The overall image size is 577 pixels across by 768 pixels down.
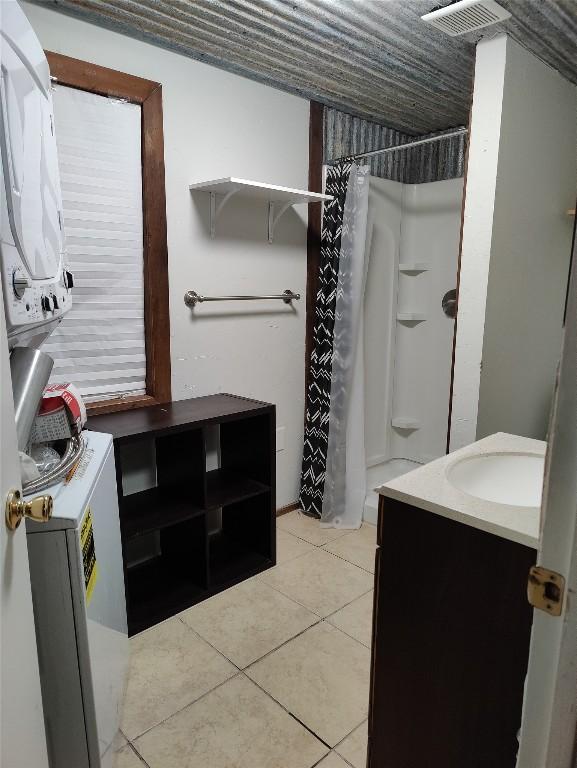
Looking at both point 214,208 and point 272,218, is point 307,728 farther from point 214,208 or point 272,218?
point 272,218

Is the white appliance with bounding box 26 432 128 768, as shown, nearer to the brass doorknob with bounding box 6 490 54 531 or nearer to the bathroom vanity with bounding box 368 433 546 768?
the brass doorknob with bounding box 6 490 54 531

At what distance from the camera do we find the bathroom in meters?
1.06

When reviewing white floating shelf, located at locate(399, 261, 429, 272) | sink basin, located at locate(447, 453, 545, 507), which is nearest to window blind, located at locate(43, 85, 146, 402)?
sink basin, located at locate(447, 453, 545, 507)

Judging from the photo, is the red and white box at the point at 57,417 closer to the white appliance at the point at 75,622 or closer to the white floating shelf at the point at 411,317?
the white appliance at the point at 75,622

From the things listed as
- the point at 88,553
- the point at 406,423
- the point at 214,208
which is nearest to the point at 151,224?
the point at 214,208

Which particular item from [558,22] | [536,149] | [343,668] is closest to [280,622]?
[343,668]

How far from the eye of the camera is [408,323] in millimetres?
3574

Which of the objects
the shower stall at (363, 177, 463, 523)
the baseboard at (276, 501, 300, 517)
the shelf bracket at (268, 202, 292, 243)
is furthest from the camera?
the shower stall at (363, 177, 463, 523)

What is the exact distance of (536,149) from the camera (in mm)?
2346

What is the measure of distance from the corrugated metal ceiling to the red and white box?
1471 millimetres

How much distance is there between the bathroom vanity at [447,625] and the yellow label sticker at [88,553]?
0.69 metres

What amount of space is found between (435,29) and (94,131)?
4.69ft

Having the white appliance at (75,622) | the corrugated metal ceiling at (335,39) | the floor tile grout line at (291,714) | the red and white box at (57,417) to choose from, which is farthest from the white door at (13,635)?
the corrugated metal ceiling at (335,39)

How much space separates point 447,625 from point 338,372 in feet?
6.16
